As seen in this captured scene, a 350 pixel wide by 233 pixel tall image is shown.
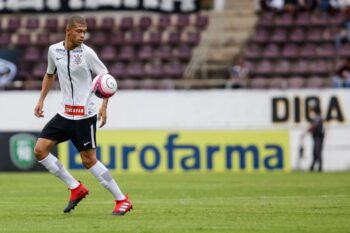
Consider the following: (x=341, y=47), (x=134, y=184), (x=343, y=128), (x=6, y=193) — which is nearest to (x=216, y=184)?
(x=134, y=184)

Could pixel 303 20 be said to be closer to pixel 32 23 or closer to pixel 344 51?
pixel 344 51

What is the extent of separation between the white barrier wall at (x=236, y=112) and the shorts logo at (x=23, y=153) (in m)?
0.66

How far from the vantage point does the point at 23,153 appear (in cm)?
3069

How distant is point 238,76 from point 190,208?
17.5 metres

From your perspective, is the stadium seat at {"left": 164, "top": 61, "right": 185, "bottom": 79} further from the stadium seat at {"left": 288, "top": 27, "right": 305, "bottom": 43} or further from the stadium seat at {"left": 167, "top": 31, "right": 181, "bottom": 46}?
the stadium seat at {"left": 288, "top": 27, "right": 305, "bottom": 43}

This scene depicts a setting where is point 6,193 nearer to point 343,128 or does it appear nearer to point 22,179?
point 22,179

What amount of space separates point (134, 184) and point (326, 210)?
28.4ft

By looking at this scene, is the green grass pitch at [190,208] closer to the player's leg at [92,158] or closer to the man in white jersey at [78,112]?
the player's leg at [92,158]

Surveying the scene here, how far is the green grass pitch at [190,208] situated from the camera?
1187 centimetres

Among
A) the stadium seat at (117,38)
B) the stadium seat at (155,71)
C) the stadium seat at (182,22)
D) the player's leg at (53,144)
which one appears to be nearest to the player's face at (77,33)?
the player's leg at (53,144)

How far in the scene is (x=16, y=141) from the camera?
30812mm

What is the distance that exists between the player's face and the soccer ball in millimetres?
518

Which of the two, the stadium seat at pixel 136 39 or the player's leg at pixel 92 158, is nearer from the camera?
the player's leg at pixel 92 158

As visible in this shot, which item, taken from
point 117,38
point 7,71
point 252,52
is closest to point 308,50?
point 252,52
